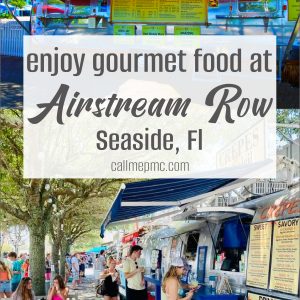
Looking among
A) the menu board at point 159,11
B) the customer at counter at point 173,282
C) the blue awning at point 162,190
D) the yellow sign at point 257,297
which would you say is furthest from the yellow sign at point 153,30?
the yellow sign at point 257,297

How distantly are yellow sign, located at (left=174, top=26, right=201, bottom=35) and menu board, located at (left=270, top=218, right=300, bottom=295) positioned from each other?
148 cm

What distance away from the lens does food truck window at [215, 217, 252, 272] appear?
621 cm

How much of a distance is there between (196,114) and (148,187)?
0.78 m

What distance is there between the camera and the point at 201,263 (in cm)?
795

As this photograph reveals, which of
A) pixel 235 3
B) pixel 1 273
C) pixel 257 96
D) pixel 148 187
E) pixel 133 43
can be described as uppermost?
pixel 235 3

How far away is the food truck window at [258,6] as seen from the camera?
14.7ft

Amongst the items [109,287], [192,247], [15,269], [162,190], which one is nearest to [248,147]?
[162,190]

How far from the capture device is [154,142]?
4.83m

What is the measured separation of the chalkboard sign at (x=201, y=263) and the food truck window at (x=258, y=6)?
401 cm

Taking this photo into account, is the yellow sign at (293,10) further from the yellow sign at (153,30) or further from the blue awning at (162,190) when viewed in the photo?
the blue awning at (162,190)

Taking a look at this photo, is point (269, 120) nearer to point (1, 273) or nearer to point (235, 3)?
point (235, 3)

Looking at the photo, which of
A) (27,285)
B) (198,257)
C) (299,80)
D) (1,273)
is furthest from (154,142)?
(1,273)

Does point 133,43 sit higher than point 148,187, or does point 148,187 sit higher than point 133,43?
point 133,43

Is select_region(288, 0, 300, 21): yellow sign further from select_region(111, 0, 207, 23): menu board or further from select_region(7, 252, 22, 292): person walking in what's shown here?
select_region(7, 252, 22, 292): person walking
